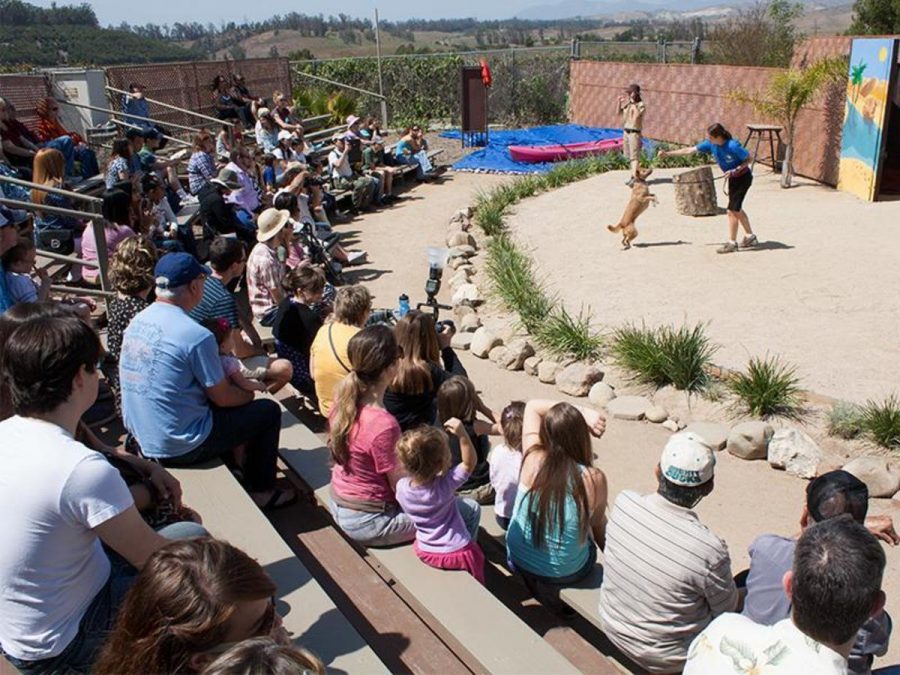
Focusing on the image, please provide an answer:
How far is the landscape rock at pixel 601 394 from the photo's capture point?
6.35 m

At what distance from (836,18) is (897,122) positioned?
166 meters

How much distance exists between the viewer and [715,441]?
559 cm

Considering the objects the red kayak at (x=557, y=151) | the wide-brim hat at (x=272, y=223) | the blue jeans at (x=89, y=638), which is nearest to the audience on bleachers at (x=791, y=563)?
the blue jeans at (x=89, y=638)

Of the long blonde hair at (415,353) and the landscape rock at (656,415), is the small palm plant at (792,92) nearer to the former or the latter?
the landscape rock at (656,415)

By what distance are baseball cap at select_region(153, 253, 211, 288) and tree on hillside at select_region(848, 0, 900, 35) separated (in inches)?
1110

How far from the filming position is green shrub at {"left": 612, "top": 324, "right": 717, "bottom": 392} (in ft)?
20.6

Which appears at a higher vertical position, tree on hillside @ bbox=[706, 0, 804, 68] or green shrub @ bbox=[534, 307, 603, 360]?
tree on hillside @ bbox=[706, 0, 804, 68]

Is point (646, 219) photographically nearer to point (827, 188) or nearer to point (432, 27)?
point (827, 188)

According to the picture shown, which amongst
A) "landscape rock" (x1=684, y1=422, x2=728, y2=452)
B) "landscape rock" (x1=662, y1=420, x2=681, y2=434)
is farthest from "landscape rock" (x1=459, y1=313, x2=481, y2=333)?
"landscape rock" (x1=684, y1=422, x2=728, y2=452)

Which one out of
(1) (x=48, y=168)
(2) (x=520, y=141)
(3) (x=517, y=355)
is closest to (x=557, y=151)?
(2) (x=520, y=141)

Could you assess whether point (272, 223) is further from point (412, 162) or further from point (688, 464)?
point (412, 162)

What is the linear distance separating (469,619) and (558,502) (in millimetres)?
628

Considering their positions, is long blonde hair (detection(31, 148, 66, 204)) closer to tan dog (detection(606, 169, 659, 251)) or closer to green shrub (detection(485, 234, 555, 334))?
green shrub (detection(485, 234, 555, 334))

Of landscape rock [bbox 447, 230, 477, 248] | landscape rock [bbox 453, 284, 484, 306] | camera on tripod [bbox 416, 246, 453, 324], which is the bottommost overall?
landscape rock [bbox 453, 284, 484, 306]
